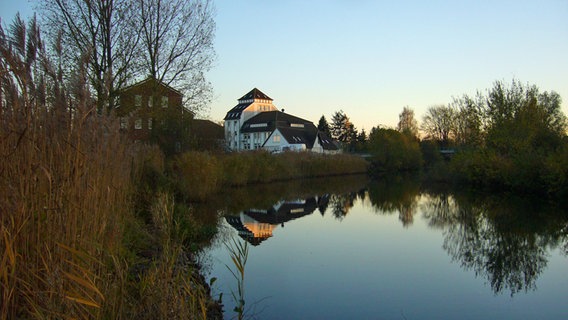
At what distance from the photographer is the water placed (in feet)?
21.3

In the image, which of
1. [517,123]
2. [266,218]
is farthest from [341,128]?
[266,218]

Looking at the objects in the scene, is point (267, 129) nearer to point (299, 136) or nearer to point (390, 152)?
point (299, 136)

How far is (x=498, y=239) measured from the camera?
440 inches

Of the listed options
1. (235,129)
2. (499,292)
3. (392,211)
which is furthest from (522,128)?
(235,129)

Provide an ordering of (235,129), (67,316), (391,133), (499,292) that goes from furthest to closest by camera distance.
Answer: (235,129) → (391,133) → (499,292) → (67,316)

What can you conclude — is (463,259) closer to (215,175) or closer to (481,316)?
(481,316)

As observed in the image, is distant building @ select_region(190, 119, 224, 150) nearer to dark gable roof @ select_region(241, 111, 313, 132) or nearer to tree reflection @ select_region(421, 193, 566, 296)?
tree reflection @ select_region(421, 193, 566, 296)

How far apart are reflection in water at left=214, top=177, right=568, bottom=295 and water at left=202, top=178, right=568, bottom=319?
0.04 meters

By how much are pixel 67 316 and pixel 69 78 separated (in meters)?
2.12

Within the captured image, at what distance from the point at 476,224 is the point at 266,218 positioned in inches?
269

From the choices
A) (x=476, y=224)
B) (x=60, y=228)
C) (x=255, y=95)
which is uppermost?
(x=255, y=95)

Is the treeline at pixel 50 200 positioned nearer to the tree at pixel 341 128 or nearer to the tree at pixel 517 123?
the tree at pixel 517 123

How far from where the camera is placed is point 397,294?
7059 millimetres

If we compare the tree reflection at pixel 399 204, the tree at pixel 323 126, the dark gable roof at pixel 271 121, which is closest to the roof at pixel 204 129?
the tree reflection at pixel 399 204
